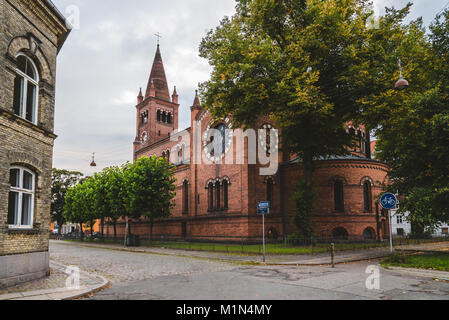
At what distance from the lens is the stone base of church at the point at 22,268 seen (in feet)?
31.7

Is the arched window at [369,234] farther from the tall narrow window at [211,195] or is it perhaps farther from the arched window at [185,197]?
the arched window at [185,197]

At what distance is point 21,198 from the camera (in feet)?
35.3

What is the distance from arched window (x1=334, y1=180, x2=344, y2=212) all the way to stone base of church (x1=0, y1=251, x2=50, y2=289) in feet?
74.2

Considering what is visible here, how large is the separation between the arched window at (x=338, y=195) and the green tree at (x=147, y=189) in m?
14.9

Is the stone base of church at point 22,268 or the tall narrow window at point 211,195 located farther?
the tall narrow window at point 211,195

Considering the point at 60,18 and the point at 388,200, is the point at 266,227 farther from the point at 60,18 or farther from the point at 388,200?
the point at 60,18

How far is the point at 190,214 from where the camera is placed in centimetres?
3497

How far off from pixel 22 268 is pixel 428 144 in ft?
54.3

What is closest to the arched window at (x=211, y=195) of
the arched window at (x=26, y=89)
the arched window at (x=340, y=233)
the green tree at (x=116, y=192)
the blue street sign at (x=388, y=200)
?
the green tree at (x=116, y=192)

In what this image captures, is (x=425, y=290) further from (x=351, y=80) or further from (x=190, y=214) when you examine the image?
(x=190, y=214)

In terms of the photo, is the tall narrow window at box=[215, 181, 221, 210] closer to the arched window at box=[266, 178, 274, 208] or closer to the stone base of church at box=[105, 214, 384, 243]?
the stone base of church at box=[105, 214, 384, 243]

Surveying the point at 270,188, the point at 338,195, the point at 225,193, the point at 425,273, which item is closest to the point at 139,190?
the point at 225,193
